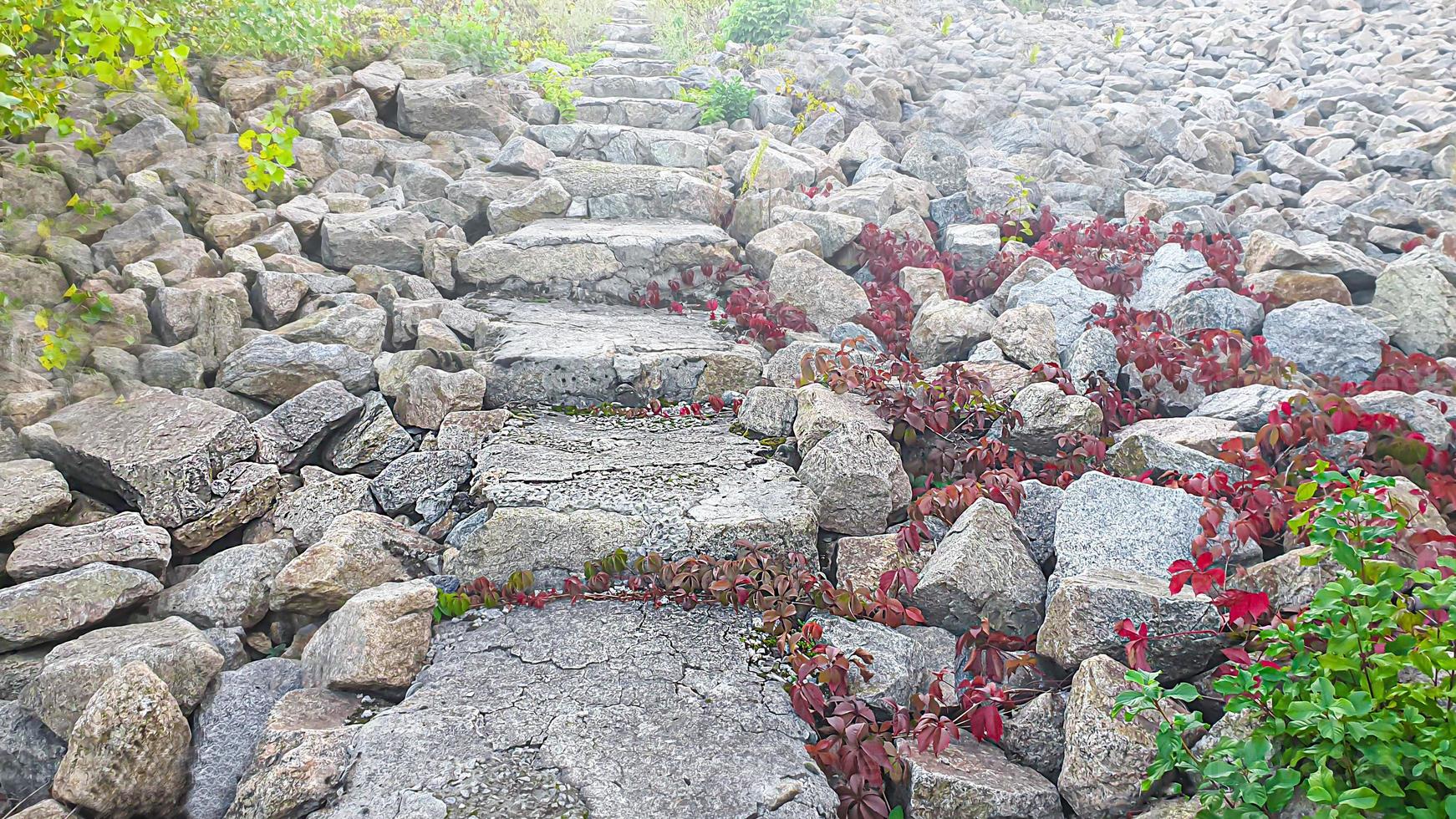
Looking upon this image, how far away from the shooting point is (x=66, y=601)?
346 centimetres

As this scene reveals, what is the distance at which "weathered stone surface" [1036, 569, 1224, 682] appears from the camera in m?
3.01

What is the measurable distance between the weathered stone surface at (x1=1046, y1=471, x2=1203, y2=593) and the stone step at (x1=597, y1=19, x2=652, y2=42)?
34.9ft

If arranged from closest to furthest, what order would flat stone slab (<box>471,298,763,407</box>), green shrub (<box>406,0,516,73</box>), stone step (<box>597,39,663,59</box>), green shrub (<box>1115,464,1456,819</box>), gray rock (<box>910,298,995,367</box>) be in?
green shrub (<box>1115,464,1456,819</box>) → flat stone slab (<box>471,298,763,407</box>) → gray rock (<box>910,298,995,367</box>) → green shrub (<box>406,0,516,73</box>) → stone step (<box>597,39,663,59</box>)

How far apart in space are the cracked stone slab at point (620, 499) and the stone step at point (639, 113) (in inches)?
219

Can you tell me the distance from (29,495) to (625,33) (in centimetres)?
1067

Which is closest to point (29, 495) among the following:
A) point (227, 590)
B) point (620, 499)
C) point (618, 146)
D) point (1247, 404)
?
point (227, 590)

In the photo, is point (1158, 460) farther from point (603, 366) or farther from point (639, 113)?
point (639, 113)

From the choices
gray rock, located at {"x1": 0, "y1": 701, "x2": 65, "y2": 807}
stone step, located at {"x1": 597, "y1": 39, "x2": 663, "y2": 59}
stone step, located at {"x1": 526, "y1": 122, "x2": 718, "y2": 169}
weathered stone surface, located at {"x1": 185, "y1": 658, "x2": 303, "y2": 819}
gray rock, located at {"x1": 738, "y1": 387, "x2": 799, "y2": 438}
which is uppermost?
stone step, located at {"x1": 597, "y1": 39, "x2": 663, "y2": 59}

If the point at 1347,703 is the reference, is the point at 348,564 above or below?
below

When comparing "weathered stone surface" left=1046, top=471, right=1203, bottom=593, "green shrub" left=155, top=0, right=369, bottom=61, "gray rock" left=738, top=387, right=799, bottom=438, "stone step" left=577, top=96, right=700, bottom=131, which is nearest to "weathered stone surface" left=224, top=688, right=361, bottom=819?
"gray rock" left=738, top=387, right=799, bottom=438

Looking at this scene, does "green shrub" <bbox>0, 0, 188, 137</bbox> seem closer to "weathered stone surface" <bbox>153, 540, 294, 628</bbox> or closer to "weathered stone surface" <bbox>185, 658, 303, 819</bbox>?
"weathered stone surface" <bbox>153, 540, 294, 628</bbox>

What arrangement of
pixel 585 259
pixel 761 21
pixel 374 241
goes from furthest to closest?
pixel 761 21
pixel 585 259
pixel 374 241

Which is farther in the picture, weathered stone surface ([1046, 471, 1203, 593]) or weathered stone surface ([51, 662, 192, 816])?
weathered stone surface ([1046, 471, 1203, 593])

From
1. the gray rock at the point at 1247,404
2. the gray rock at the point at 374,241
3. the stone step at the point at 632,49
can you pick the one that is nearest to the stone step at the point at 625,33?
the stone step at the point at 632,49
